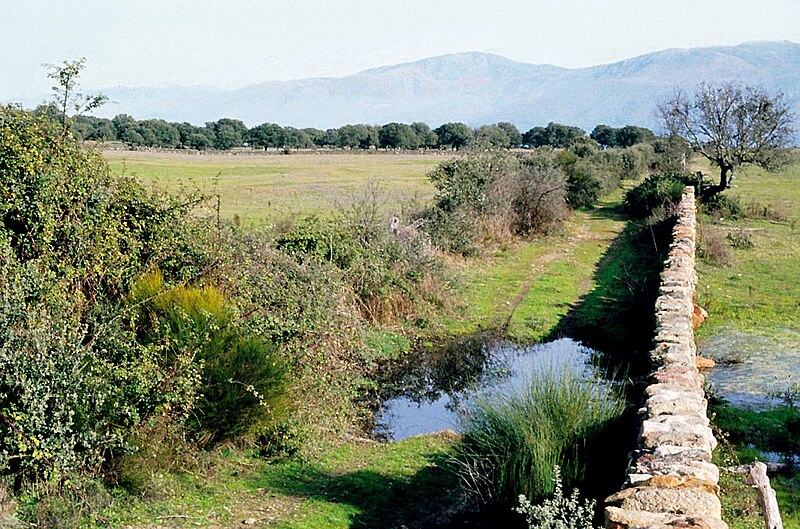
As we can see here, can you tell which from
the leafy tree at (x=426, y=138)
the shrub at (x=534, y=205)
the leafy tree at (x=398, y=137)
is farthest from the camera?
the leafy tree at (x=426, y=138)

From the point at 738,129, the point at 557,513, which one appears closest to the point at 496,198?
the point at 738,129

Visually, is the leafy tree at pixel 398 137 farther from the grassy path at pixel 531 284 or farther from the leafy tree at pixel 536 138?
the grassy path at pixel 531 284

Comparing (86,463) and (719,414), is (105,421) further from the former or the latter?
(719,414)

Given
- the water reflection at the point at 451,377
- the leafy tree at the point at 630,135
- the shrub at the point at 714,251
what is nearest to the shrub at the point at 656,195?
the shrub at the point at 714,251

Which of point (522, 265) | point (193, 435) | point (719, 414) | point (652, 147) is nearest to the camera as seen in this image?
point (193, 435)

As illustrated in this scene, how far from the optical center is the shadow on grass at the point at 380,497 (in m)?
6.41

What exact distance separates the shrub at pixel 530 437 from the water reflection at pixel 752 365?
12.8ft

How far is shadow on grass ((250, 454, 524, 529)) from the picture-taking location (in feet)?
21.0

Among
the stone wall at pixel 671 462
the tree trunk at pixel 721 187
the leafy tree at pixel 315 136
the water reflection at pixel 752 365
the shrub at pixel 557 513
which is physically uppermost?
the leafy tree at pixel 315 136

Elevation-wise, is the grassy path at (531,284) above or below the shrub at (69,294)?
below

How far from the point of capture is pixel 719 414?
29.3ft

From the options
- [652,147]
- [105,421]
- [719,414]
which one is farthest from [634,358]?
[652,147]

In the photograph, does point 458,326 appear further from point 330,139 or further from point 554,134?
point 330,139

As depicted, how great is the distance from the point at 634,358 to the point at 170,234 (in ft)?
22.8
